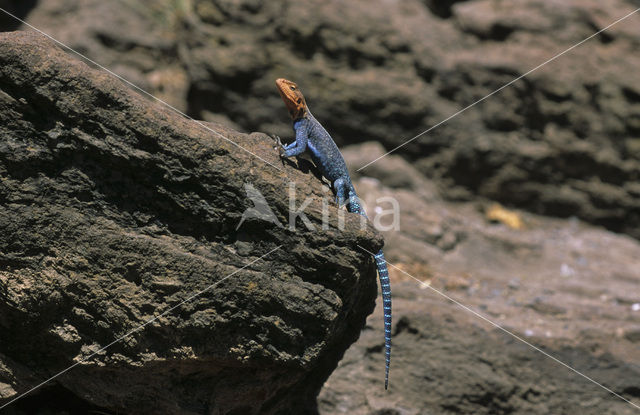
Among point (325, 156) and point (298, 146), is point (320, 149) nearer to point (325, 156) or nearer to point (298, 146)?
point (325, 156)

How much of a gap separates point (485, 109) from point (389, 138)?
1579 millimetres

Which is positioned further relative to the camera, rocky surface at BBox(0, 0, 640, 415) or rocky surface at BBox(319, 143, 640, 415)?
rocky surface at BBox(0, 0, 640, 415)

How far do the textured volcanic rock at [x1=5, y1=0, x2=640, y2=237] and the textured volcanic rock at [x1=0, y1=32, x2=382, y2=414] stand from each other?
5647 millimetres

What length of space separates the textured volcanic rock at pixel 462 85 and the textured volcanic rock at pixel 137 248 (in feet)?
18.5

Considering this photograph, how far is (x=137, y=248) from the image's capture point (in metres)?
3.10

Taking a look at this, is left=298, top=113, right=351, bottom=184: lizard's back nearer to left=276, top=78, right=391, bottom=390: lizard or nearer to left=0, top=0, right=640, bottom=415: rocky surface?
left=276, top=78, right=391, bottom=390: lizard

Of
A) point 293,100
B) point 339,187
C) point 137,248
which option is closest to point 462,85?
point 293,100

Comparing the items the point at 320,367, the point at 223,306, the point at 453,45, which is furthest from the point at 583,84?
the point at 223,306

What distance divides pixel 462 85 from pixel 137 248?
6.88 meters

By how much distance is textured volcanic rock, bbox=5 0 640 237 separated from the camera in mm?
8570

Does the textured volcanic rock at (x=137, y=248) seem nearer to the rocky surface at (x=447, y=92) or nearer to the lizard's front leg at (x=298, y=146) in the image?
the lizard's front leg at (x=298, y=146)

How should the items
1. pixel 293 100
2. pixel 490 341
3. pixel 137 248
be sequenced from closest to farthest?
pixel 137 248, pixel 293 100, pixel 490 341

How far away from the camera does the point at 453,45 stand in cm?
895

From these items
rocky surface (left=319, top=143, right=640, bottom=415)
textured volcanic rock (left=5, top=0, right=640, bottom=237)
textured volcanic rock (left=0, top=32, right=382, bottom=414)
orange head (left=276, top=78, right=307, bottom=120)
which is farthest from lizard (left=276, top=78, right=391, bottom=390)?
textured volcanic rock (left=5, top=0, right=640, bottom=237)
